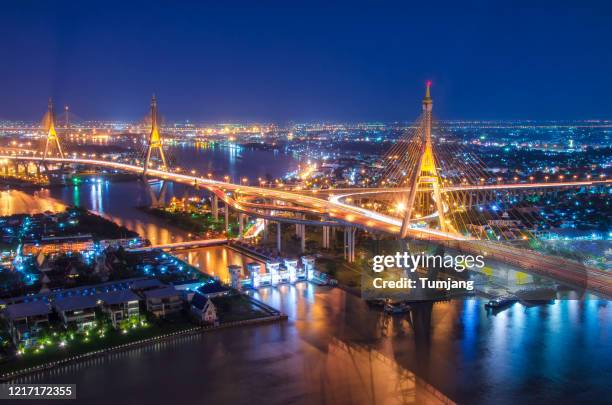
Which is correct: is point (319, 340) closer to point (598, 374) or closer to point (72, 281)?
point (598, 374)

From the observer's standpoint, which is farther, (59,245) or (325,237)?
(325,237)

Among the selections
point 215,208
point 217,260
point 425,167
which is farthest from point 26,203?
point 425,167

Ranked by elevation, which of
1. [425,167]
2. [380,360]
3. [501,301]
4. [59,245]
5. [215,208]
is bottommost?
[380,360]

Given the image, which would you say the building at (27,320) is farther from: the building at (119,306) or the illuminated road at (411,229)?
the illuminated road at (411,229)

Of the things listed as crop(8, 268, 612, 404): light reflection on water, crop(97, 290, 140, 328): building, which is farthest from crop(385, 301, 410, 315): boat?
crop(97, 290, 140, 328): building

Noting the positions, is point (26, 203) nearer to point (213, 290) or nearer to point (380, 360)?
point (213, 290)

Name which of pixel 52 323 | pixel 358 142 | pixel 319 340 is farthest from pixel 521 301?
pixel 358 142
